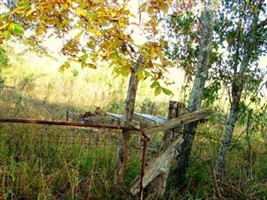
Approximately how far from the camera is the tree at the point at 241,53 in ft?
13.7

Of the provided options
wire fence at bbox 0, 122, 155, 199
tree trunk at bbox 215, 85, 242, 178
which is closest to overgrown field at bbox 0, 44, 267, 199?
wire fence at bbox 0, 122, 155, 199

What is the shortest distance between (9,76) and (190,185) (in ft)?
34.3

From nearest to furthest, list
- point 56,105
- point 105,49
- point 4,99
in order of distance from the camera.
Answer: point 105,49 → point 4,99 → point 56,105

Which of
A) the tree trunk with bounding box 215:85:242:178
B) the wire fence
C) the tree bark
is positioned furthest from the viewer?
the tree trunk with bounding box 215:85:242:178

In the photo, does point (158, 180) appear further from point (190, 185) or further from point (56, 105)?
point (56, 105)

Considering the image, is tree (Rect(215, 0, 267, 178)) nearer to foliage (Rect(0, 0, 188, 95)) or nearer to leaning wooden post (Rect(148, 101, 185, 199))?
leaning wooden post (Rect(148, 101, 185, 199))

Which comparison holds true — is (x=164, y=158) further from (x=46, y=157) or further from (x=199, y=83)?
(x=46, y=157)

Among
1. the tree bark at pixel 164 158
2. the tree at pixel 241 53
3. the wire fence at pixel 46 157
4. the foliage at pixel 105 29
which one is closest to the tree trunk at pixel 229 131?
the tree at pixel 241 53

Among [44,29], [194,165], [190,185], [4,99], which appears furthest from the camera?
[4,99]

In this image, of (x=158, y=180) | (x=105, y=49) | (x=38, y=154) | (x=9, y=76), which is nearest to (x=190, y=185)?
(x=158, y=180)

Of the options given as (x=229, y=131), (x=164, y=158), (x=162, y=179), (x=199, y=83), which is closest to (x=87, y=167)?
A: (x=162, y=179)

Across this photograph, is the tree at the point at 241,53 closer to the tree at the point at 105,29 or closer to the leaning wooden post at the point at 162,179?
the leaning wooden post at the point at 162,179

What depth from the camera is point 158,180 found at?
330 centimetres

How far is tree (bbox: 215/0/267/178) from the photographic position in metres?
4.18
